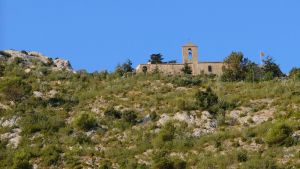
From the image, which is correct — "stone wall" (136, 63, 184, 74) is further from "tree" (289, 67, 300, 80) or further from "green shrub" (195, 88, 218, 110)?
"green shrub" (195, 88, 218, 110)

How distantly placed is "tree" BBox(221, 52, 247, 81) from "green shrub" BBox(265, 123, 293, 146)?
2698cm

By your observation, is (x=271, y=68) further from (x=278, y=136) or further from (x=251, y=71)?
(x=278, y=136)

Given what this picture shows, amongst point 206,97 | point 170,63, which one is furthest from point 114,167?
point 170,63

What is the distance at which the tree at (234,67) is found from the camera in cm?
8445

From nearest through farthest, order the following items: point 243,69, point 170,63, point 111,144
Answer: point 111,144 < point 243,69 < point 170,63

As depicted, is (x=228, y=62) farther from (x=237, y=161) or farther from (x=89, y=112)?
(x=237, y=161)

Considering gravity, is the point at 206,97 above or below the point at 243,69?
below

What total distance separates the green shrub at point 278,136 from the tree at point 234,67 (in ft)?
88.5

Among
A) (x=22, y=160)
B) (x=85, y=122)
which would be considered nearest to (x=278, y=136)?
(x=85, y=122)

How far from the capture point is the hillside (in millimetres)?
55219

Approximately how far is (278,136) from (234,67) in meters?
34.5

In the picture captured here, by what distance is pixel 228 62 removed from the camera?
3563 inches

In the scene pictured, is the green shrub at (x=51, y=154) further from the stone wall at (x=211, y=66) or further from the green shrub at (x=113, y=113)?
the stone wall at (x=211, y=66)

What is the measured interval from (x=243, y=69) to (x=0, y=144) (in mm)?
35646
